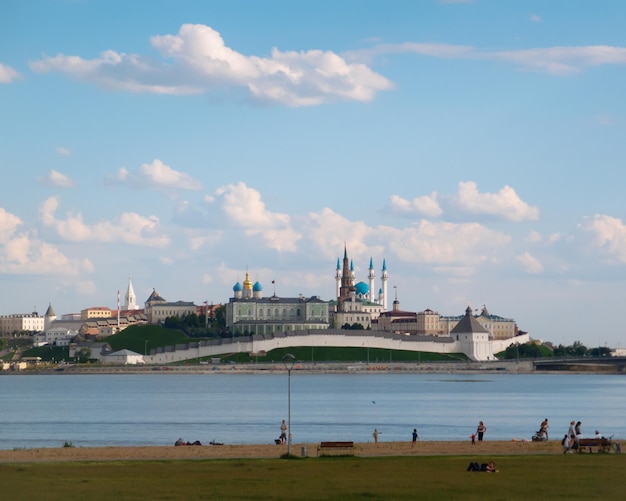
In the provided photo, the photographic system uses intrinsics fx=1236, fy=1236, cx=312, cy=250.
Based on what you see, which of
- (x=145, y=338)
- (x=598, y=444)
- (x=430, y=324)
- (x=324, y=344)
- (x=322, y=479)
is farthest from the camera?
(x=430, y=324)

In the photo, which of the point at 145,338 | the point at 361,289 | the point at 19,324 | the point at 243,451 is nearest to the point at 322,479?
the point at 243,451

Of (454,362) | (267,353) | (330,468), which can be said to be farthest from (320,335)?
(330,468)

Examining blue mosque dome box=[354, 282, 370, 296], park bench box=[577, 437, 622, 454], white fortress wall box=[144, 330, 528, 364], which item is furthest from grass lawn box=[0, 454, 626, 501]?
blue mosque dome box=[354, 282, 370, 296]

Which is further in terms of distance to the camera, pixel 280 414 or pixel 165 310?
pixel 165 310

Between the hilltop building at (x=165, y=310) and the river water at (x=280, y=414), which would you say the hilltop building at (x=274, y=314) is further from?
the river water at (x=280, y=414)

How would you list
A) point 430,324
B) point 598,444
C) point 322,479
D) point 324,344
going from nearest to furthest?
point 322,479 < point 598,444 < point 324,344 < point 430,324

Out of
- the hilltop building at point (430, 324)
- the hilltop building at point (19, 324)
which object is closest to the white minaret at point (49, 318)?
Result: the hilltop building at point (19, 324)

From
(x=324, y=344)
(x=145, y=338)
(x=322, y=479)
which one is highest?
(x=145, y=338)

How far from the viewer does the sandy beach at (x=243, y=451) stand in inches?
1062

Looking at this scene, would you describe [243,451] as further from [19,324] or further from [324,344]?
[19,324]

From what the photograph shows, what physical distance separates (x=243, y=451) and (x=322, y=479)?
7.92m

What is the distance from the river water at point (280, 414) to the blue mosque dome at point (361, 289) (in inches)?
3296

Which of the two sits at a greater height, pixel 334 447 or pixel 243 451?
pixel 334 447

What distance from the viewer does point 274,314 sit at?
158750 mm
